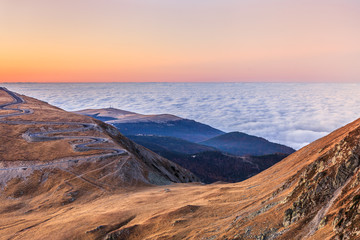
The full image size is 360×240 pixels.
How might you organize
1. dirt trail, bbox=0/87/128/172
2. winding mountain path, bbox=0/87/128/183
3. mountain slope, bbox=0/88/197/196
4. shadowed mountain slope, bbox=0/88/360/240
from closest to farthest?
shadowed mountain slope, bbox=0/88/360/240, mountain slope, bbox=0/88/197/196, winding mountain path, bbox=0/87/128/183, dirt trail, bbox=0/87/128/172

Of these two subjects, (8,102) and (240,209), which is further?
(8,102)

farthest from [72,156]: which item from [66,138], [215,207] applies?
[215,207]

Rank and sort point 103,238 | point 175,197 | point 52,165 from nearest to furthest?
point 103,238, point 175,197, point 52,165

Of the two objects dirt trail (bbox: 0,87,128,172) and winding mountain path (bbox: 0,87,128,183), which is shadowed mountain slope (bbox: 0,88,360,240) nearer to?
winding mountain path (bbox: 0,87,128,183)

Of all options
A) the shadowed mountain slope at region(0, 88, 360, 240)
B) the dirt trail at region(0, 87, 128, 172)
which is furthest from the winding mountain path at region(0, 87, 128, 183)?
the shadowed mountain slope at region(0, 88, 360, 240)

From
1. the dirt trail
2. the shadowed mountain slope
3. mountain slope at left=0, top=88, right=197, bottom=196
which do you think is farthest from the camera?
the dirt trail

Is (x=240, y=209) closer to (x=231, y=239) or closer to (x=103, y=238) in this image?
(x=231, y=239)

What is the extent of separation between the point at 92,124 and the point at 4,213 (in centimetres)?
4937

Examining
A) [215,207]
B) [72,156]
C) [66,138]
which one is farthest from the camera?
[66,138]

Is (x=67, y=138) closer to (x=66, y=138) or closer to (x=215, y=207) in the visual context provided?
(x=66, y=138)

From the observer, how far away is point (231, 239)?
24453mm

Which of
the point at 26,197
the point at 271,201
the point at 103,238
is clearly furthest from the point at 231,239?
the point at 26,197

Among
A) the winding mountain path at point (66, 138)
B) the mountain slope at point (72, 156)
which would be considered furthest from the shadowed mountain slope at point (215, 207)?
the winding mountain path at point (66, 138)

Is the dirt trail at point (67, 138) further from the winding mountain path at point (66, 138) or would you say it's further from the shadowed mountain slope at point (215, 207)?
the shadowed mountain slope at point (215, 207)
